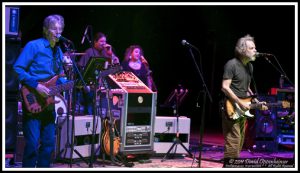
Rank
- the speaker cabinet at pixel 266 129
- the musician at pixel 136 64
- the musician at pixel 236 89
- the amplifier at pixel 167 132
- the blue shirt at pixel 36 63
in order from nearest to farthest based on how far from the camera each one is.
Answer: the blue shirt at pixel 36 63, the musician at pixel 236 89, the amplifier at pixel 167 132, the musician at pixel 136 64, the speaker cabinet at pixel 266 129

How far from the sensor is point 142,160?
7.90 m

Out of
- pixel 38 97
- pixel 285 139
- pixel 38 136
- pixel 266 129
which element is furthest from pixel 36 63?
pixel 285 139

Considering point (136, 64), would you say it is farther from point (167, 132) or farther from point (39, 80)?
point (39, 80)

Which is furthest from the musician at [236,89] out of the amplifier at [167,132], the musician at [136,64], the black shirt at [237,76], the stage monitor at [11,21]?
the stage monitor at [11,21]

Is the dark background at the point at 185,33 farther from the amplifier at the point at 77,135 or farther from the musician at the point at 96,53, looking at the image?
the amplifier at the point at 77,135

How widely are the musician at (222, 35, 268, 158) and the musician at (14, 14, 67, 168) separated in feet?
7.18

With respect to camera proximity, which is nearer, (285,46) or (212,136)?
(285,46)

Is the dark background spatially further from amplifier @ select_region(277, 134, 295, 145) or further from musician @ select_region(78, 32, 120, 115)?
amplifier @ select_region(277, 134, 295, 145)

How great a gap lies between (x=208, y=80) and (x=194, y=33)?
1335 millimetres

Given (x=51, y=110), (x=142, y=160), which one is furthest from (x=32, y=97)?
(x=142, y=160)

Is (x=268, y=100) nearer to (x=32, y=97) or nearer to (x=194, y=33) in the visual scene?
(x=194, y=33)

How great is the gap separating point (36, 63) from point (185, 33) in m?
6.39

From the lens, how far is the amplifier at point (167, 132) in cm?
838

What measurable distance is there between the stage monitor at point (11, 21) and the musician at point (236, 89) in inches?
113
